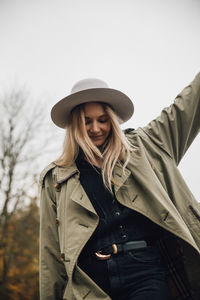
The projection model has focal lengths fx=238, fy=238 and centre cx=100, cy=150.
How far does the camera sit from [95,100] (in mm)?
2422

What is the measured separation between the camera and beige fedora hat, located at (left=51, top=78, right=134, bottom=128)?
238 cm

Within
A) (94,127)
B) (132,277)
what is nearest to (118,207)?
(132,277)

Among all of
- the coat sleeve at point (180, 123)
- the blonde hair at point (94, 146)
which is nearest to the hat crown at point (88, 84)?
the blonde hair at point (94, 146)

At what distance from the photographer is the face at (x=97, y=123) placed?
232 cm

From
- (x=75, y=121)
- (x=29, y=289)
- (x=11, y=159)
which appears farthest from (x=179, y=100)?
(x=29, y=289)

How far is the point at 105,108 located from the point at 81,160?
594 millimetres

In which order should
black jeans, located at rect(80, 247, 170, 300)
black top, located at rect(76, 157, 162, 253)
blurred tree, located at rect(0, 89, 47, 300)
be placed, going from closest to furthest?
black jeans, located at rect(80, 247, 170, 300) → black top, located at rect(76, 157, 162, 253) → blurred tree, located at rect(0, 89, 47, 300)

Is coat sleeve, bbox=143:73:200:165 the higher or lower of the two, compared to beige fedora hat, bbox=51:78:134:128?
lower

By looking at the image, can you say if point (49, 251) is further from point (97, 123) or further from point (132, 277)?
point (97, 123)

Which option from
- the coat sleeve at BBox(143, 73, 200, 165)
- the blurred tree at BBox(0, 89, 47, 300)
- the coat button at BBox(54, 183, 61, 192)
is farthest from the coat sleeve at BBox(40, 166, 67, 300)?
the blurred tree at BBox(0, 89, 47, 300)

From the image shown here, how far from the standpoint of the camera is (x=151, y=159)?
2174 mm

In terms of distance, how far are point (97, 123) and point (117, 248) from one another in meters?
1.16

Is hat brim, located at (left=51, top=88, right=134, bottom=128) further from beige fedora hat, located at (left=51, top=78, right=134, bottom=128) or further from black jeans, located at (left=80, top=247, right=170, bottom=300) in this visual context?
black jeans, located at (left=80, top=247, right=170, bottom=300)

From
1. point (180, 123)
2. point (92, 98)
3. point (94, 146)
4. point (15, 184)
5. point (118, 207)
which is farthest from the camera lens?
point (15, 184)
